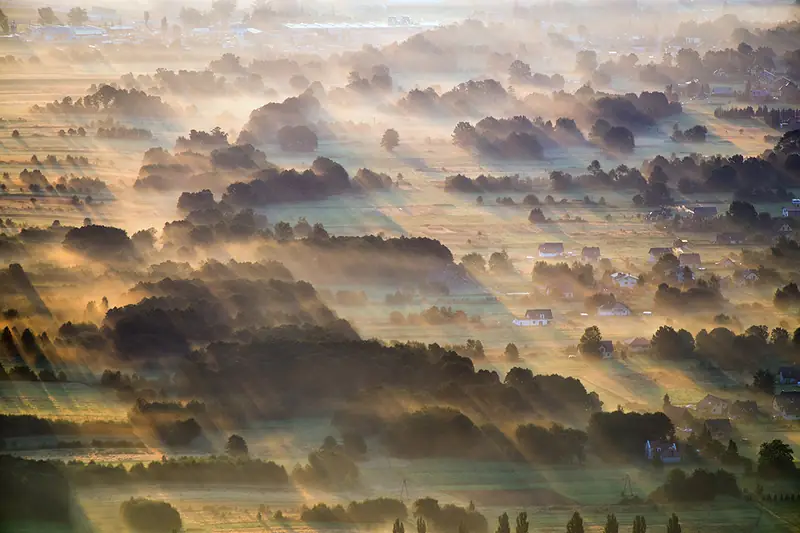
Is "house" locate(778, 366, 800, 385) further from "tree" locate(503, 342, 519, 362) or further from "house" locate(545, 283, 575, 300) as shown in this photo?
"house" locate(545, 283, 575, 300)

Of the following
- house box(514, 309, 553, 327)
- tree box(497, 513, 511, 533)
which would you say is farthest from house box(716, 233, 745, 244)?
tree box(497, 513, 511, 533)

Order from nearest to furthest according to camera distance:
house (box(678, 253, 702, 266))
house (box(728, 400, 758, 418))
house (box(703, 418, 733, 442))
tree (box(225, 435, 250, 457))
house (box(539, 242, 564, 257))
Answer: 1. tree (box(225, 435, 250, 457))
2. house (box(703, 418, 733, 442))
3. house (box(728, 400, 758, 418))
4. house (box(678, 253, 702, 266))
5. house (box(539, 242, 564, 257))

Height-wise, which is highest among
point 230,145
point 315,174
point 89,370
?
point 230,145

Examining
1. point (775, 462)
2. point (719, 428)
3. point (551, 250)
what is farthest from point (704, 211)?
point (775, 462)

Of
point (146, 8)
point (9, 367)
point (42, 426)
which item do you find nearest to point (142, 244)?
point (9, 367)

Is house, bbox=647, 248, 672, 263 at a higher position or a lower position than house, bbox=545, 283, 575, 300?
higher

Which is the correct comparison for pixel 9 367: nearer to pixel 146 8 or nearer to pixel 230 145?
pixel 230 145
